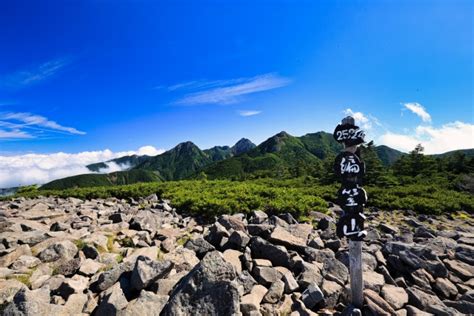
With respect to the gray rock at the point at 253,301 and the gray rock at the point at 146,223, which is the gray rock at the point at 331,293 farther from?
the gray rock at the point at 146,223

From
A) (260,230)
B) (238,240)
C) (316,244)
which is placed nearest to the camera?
(238,240)

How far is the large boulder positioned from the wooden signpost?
94.6 inches

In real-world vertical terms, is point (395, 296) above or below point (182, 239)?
below

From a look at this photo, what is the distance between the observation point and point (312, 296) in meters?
5.09

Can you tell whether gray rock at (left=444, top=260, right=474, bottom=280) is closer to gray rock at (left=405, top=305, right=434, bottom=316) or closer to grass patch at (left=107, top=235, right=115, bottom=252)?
gray rock at (left=405, top=305, right=434, bottom=316)

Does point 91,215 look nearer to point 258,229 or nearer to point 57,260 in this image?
point 57,260

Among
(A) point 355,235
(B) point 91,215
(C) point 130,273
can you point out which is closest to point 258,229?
(A) point 355,235

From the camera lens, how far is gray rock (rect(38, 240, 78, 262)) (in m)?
5.93

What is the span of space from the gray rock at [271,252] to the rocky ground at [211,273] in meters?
0.02

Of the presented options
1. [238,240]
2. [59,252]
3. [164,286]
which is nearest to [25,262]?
[59,252]

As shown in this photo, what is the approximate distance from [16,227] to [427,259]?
12399 mm

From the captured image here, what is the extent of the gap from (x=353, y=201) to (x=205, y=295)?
3.32m

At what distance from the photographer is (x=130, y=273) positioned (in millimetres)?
5188

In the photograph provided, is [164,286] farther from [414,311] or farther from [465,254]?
[465,254]
